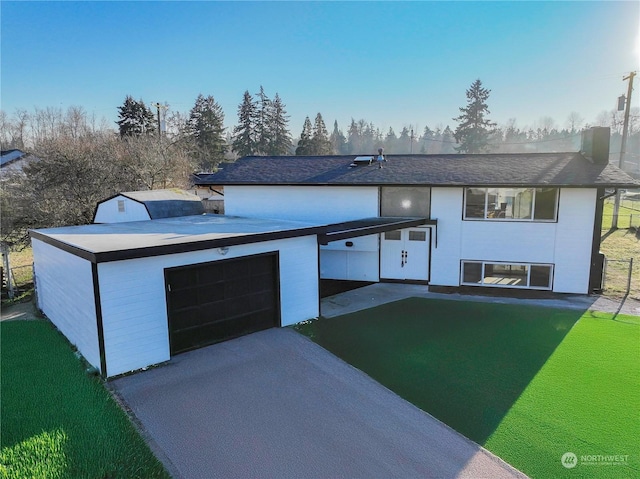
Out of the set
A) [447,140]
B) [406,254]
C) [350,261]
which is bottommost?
[350,261]

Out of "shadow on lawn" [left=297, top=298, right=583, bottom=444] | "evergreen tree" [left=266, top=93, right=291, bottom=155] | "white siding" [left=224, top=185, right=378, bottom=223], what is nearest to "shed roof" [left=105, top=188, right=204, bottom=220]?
"white siding" [left=224, top=185, right=378, bottom=223]

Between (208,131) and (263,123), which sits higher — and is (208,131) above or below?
below

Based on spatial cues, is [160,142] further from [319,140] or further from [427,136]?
[427,136]

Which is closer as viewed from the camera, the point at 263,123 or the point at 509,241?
the point at 509,241

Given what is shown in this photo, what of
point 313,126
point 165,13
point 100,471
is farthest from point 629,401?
point 313,126

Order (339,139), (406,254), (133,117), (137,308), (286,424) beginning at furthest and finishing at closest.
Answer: (339,139) < (133,117) < (406,254) < (137,308) < (286,424)

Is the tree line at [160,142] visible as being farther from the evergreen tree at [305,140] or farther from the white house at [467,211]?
the white house at [467,211]

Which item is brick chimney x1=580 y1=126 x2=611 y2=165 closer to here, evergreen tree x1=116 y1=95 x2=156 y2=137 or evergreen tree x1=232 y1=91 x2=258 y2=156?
evergreen tree x1=116 y1=95 x2=156 y2=137

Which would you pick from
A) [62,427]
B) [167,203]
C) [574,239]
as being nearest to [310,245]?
[62,427]

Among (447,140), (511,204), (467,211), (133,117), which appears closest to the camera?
(511,204)
